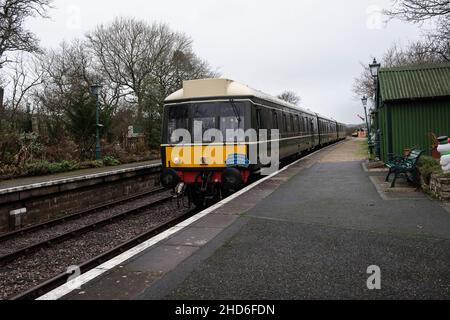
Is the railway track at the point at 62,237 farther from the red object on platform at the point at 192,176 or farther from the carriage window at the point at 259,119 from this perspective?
the carriage window at the point at 259,119

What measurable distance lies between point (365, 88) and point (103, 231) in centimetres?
4757

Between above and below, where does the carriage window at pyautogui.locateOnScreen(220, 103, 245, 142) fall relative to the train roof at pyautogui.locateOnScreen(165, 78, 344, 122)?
below

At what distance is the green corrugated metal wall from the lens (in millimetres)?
13055

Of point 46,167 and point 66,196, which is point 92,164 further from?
point 66,196

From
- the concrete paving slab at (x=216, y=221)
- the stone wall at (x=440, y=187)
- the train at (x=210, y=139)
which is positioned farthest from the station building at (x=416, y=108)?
the concrete paving slab at (x=216, y=221)

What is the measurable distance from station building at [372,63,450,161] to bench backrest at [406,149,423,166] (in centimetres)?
254

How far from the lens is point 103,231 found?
9383 mm

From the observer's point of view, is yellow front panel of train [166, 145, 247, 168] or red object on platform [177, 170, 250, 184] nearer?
yellow front panel of train [166, 145, 247, 168]

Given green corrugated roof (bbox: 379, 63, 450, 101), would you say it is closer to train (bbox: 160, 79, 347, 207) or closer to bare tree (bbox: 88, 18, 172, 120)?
train (bbox: 160, 79, 347, 207)

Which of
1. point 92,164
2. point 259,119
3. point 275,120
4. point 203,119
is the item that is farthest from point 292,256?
point 92,164

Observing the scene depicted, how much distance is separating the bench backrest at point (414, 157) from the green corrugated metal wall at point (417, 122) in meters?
2.65

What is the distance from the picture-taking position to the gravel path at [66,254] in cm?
625

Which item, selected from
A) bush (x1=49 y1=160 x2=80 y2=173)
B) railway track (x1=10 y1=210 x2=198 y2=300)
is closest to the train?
railway track (x1=10 y1=210 x2=198 y2=300)
